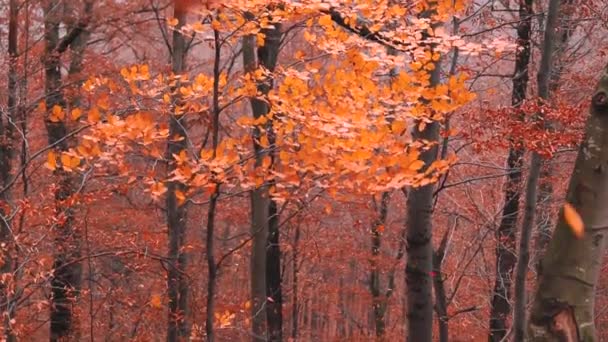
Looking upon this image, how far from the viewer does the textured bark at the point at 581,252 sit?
258 centimetres

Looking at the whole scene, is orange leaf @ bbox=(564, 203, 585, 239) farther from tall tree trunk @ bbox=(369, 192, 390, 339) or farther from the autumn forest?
tall tree trunk @ bbox=(369, 192, 390, 339)

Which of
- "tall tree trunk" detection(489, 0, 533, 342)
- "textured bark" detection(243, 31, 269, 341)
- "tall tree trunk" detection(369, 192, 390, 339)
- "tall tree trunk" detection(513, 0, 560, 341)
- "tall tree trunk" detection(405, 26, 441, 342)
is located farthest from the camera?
"tall tree trunk" detection(369, 192, 390, 339)

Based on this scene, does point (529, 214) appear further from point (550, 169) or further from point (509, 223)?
point (550, 169)

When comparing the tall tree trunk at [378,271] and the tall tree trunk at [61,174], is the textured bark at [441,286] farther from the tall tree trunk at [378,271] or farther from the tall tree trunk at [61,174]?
the tall tree trunk at [378,271]

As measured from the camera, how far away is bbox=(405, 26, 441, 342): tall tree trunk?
199 inches

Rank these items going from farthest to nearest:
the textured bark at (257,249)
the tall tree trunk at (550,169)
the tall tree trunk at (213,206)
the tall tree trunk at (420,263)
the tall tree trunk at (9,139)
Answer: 1. the tall tree trunk at (550,169)
2. the textured bark at (257,249)
3. the tall tree trunk at (9,139)
4. the tall tree trunk at (420,263)
5. the tall tree trunk at (213,206)

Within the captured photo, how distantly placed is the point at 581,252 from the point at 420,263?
253 cm

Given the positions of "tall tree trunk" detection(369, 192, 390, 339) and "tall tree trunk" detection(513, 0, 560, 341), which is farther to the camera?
"tall tree trunk" detection(369, 192, 390, 339)

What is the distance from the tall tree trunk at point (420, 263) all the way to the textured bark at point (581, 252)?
2.33 meters

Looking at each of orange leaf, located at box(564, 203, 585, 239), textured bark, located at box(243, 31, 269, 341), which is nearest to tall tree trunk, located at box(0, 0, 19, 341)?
textured bark, located at box(243, 31, 269, 341)

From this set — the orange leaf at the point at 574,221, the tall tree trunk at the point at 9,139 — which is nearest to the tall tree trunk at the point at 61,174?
the tall tree trunk at the point at 9,139

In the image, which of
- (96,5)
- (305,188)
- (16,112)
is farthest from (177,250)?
(305,188)

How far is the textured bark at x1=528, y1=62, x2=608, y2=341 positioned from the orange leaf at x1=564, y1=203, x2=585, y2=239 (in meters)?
0.02

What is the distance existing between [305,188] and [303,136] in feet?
1.08
